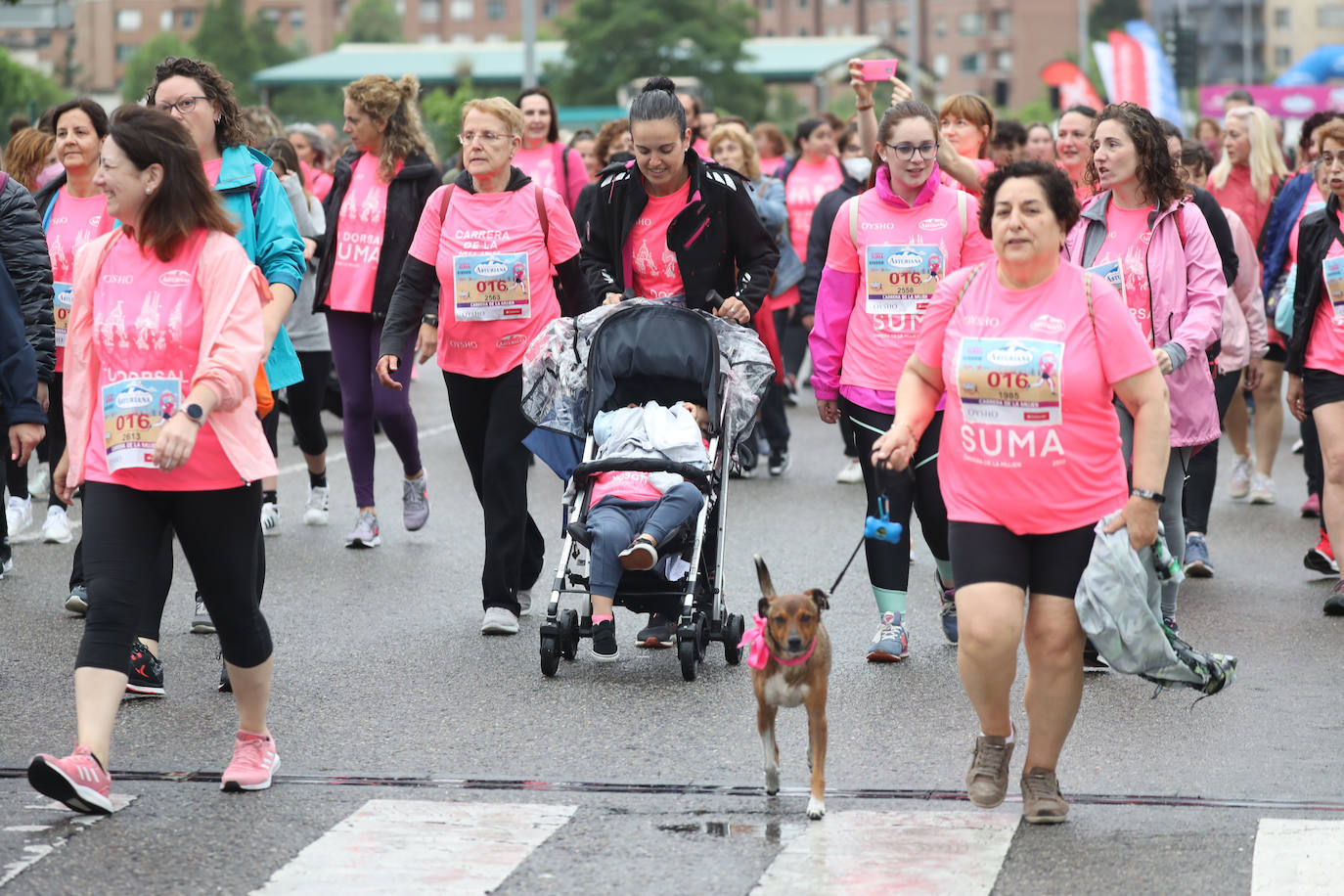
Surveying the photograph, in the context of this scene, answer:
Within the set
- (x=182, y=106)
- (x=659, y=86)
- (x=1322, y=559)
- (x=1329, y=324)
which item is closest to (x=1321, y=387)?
(x=1329, y=324)

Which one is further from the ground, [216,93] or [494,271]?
[216,93]

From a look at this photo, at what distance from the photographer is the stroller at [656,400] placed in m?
7.16

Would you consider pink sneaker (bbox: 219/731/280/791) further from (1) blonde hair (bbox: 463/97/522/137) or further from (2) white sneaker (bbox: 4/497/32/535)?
(2) white sneaker (bbox: 4/497/32/535)

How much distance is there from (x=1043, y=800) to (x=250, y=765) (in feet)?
7.53

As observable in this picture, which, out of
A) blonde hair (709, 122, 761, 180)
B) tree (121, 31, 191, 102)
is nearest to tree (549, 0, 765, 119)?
tree (121, 31, 191, 102)

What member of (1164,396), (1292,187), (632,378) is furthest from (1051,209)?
(1292,187)

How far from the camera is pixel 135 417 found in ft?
17.6

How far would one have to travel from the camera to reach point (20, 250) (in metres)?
7.70

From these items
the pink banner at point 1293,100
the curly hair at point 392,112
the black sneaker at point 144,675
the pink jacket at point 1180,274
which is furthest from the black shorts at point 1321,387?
the pink banner at point 1293,100

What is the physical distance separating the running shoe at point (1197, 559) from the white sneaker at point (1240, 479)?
A: 2421 mm

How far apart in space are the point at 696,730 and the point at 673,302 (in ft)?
6.97

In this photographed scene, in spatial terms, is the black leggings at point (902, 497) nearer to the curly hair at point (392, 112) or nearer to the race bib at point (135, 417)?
the race bib at point (135, 417)

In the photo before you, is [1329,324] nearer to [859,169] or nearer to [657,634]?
[657,634]

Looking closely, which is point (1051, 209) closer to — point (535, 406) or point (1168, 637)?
point (1168, 637)
